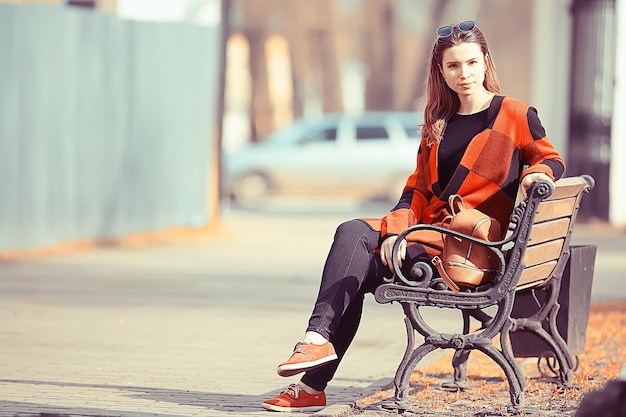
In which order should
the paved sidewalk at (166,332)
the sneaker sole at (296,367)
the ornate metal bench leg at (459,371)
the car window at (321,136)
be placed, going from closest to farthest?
1. the sneaker sole at (296,367)
2. the paved sidewalk at (166,332)
3. the ornate metal bench leg at (459,371)
4. the car window at (321,136)

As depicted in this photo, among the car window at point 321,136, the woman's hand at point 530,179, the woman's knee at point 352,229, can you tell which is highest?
the car window at point 321,136

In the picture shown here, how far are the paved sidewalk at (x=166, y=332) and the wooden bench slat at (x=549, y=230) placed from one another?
1.07 metres

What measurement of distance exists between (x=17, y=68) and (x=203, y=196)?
379cm

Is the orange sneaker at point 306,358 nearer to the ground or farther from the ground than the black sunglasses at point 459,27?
nearer to the ground

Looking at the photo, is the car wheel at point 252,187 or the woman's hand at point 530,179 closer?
the woman's hand at point 530,179

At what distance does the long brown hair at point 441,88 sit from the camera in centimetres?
604

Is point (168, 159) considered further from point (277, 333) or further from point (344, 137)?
point (344, 137)

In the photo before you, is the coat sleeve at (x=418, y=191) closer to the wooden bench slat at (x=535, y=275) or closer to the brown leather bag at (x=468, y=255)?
the brown leather bag at (x=468, y=255)

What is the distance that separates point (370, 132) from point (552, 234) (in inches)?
787

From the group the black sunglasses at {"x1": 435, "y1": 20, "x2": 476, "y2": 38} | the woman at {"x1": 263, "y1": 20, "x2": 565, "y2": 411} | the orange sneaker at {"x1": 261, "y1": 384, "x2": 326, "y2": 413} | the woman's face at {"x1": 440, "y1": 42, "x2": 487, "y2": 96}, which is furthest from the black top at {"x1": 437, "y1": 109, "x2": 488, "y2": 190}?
the orange sneaker at {"x1": 261, "y1": 384, "x2": 326, "y2": 413}

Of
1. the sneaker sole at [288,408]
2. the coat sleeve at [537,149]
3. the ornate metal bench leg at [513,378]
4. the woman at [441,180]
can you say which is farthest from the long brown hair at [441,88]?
the sneaker sole at [288,408]

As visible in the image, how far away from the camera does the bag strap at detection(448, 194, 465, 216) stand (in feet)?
19.3

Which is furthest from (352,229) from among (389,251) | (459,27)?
(459,27)

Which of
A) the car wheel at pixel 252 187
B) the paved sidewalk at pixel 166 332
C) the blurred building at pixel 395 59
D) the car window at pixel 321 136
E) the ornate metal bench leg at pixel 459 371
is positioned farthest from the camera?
the car window at pixel 321 136
